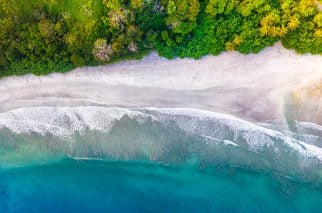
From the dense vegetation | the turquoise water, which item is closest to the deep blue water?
the turquoise water

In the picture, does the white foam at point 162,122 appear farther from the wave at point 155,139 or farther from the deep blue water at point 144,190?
the deep blue water at point 144,190

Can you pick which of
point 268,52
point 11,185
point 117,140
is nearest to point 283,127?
point 268,52

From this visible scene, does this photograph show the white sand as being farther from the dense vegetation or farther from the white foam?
the dense vegetation

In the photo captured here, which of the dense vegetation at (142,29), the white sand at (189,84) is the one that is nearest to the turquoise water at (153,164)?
the white sand at (189,84)

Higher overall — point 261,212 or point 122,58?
point 122,58

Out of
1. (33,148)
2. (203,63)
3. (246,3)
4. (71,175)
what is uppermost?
(246,3)

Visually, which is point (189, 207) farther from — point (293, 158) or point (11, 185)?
point (11, 185)

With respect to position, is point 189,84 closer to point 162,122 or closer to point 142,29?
point 162,122
